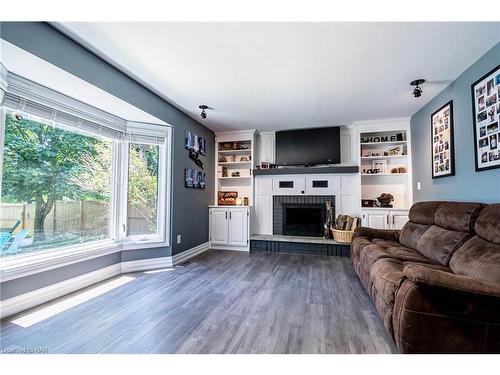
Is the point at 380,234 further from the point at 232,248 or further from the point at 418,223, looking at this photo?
the point at 232,248

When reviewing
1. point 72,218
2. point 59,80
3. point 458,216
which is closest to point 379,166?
point 458,216

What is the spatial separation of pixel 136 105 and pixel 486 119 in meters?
3.65

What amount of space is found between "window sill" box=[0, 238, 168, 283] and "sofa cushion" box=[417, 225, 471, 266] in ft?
11.1

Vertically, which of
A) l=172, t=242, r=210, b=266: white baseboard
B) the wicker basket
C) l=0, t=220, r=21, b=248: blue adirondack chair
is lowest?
l=172, t=242, r=210, b=266: white baseboard

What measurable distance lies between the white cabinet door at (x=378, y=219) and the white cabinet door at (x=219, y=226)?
8.55 ft

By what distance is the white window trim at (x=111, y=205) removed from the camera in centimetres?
193

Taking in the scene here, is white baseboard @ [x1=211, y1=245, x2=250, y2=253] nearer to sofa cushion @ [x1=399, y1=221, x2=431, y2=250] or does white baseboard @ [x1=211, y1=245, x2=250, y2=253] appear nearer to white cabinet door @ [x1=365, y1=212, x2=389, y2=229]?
white cabinet door @ [x1=365, y1=212, x2=389, y2=229]

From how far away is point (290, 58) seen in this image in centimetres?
217

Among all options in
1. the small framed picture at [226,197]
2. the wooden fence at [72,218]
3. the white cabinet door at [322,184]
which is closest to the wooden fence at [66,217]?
the wooden fence at [72,218]

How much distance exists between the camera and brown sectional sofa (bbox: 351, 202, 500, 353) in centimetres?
119

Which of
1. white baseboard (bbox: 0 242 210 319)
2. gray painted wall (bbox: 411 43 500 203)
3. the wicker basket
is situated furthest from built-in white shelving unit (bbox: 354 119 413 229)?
white baseboard (bbox: 0 242 210 319)

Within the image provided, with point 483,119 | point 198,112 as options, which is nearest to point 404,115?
point 483,119

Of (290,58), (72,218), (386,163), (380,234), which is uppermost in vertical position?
(290,58)

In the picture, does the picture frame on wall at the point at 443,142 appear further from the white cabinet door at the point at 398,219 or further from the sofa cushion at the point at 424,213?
the white cabinet door at the point at 398,219
